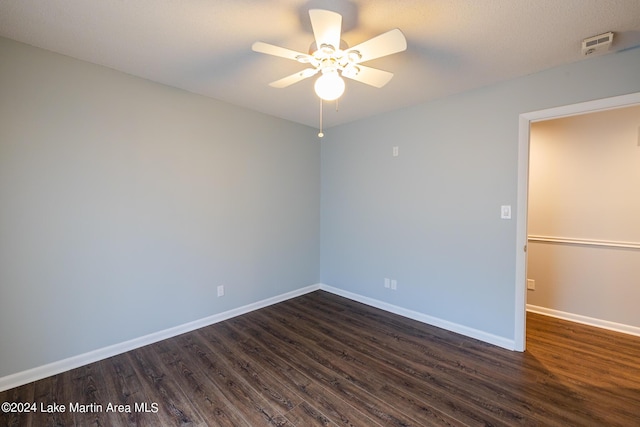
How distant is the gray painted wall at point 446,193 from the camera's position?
238 centimetres

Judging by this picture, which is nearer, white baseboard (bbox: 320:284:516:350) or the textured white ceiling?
the textured white ceiling

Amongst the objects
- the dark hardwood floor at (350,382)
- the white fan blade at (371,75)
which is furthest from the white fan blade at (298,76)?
the dark hardwood floor at (350,382)

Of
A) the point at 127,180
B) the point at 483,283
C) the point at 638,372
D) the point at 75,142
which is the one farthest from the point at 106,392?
the point at 638,372

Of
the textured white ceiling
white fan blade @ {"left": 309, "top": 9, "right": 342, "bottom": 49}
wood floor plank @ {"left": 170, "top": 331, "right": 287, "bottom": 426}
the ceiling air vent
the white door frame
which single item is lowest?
wood floor plank @ {"left": 170, "top": 331, "right": 287, "bottom": 426}

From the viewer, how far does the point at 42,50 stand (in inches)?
80.0

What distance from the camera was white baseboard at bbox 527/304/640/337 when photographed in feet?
9.07

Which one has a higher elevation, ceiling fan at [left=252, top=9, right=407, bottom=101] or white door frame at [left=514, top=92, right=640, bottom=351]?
ceiling fan at [left=252, top=9, right=407, bottom=101]

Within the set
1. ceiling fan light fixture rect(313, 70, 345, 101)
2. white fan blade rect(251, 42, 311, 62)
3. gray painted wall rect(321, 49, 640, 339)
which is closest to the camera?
white fan blade rect(251, 42, 311, 62)

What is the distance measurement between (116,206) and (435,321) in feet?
11.1

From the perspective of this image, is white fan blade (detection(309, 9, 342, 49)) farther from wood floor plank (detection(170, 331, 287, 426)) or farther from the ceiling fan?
wood floor plank (detection(170, 331, 287, 426))

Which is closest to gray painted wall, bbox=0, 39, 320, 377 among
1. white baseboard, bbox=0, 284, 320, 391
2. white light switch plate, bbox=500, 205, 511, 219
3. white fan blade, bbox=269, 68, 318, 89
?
white baseboard, bbox=0, 284, 320, 391

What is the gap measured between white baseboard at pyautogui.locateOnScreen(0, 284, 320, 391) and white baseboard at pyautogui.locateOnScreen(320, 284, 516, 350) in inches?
49.2

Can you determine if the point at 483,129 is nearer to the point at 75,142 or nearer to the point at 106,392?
the point at 75,142

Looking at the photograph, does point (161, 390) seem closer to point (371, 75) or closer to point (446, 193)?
point (371, 75)
